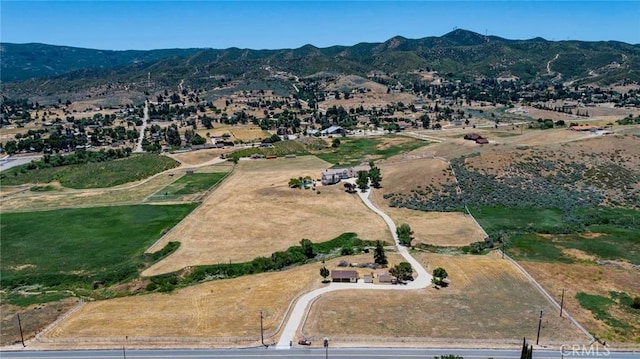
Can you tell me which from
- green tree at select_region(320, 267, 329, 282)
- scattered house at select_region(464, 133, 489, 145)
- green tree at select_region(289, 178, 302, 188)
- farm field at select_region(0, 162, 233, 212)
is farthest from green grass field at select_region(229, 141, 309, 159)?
green tree at select_region(320, 267, 329, 282)

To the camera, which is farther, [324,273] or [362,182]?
[362,182]

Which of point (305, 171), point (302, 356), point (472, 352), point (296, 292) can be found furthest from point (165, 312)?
point (305, 171)

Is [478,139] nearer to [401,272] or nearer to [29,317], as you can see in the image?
[401,272]

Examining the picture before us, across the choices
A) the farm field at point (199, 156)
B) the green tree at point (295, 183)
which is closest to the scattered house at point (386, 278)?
the green tree at point (295, 183)

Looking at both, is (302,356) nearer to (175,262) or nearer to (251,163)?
(175,262)

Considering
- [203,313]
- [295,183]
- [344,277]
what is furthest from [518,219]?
[203,313]

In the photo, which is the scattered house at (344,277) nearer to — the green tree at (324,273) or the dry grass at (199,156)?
the green tree at (324,273)

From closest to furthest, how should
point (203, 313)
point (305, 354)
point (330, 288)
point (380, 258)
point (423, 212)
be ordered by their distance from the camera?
point (305, 354), point (203, 313), point (330, 288), point (380, 258), point (423, 212)
